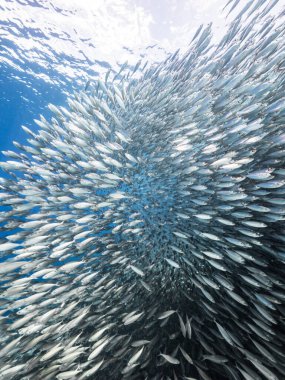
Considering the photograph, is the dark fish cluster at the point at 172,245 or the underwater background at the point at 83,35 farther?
the underwater background at the point at 83,35

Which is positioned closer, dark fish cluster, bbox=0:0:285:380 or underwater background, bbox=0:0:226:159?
dark fish cluster, bbox=0:0:285:380

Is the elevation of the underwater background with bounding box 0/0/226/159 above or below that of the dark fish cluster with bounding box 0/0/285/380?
above

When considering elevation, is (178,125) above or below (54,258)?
above

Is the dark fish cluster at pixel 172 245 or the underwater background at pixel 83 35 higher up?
the underwater background at pixel 83 35

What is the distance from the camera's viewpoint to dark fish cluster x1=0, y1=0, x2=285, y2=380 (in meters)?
4.93

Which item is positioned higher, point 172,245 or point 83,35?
point 83,35

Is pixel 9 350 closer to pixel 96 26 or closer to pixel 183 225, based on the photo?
pixel 183 225

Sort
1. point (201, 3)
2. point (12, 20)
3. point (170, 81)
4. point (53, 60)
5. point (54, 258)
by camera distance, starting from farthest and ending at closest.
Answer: point (53, 60)
point (12, 20)
point (201, 3)
point (170, 81)
point (54, 258)

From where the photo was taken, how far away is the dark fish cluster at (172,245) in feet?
16.2

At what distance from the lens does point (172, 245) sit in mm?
5156

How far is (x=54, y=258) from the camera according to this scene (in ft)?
19.1

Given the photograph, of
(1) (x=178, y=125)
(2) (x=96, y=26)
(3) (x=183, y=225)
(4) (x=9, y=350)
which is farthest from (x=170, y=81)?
(2) (x=96, y=26)

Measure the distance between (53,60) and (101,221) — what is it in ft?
41.3

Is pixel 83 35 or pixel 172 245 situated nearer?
pixel 172 245
